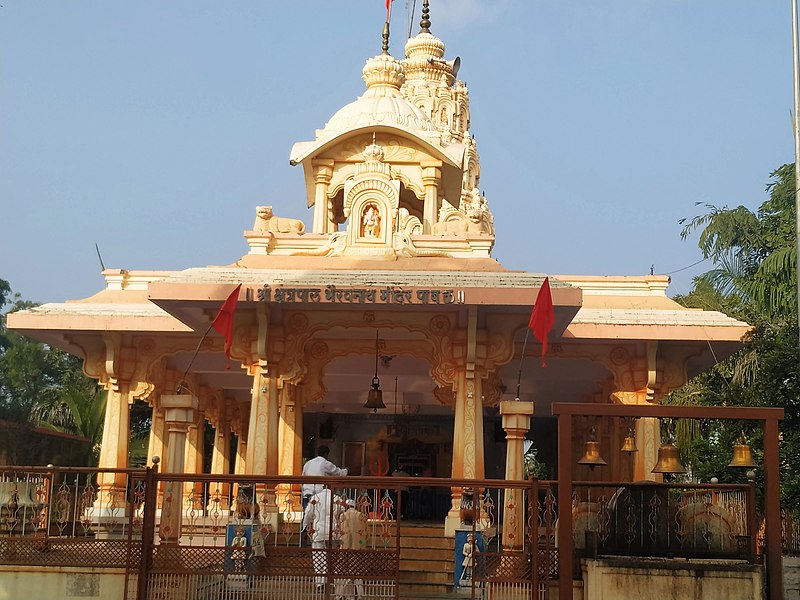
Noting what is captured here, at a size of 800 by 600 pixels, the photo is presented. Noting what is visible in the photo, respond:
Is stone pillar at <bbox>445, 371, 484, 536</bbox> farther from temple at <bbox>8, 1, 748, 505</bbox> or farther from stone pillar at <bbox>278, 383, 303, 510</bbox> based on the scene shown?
stone pillar at <bbox>278, 383, 303, 510</bbox>

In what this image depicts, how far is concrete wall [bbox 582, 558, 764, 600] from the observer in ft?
31.2

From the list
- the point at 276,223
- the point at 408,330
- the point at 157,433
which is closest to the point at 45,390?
the point at 157,433

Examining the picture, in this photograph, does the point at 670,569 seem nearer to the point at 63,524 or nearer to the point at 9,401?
the point at 63,524

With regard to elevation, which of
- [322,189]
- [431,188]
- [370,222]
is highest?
[431,188]

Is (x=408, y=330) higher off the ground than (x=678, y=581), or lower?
higher

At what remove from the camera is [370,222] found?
15883 millimetres

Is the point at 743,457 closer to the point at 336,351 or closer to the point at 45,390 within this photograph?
the point at 336,351

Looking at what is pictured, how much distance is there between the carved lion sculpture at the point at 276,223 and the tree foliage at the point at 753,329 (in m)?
7.16

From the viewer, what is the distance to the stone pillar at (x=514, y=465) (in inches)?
423

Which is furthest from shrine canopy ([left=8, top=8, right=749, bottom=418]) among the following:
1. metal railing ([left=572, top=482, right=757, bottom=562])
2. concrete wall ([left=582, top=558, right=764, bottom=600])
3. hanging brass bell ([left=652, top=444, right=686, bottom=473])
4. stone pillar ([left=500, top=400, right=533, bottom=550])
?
concrete wall ([left=582, top=558, right=764, bottom=600])

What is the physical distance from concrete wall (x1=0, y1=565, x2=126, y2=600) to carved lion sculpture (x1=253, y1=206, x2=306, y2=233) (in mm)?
7803

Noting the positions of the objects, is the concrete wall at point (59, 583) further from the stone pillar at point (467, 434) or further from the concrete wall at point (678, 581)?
the stone pillar at point (467, 434)

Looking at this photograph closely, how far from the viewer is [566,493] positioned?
975cm

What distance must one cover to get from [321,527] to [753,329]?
27.1ft
